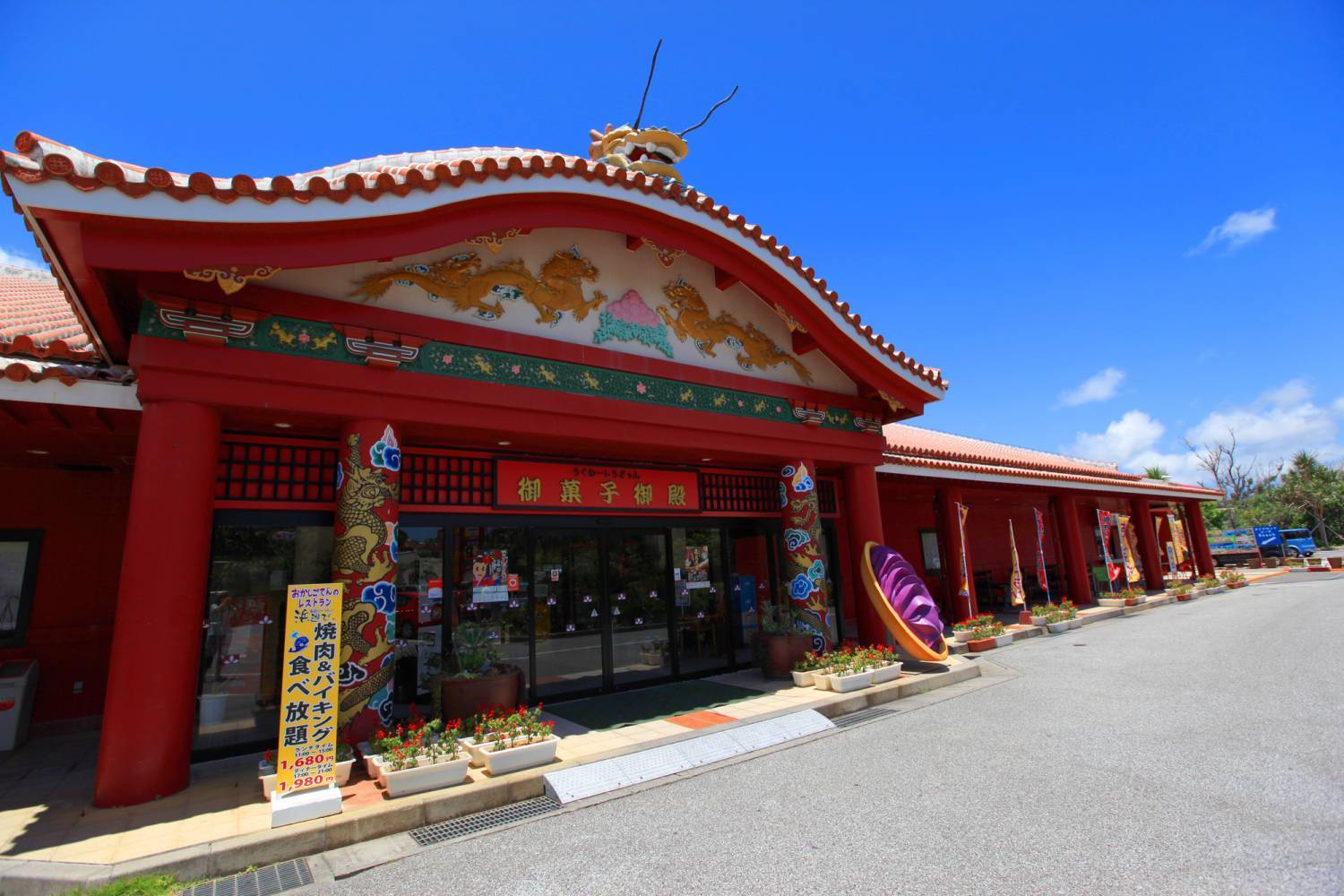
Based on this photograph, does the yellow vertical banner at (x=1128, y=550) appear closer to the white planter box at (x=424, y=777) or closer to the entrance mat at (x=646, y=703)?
the entrance mat at (x=646, y=703)

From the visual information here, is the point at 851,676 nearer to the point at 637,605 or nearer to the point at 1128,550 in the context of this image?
the point at 637,605

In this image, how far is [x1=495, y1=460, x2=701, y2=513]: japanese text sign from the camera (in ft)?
25.3

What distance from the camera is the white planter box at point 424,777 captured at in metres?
4.77

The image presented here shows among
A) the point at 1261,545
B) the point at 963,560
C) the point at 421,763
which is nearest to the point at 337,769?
the point at 421,763

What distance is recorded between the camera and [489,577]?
7645 millimetres

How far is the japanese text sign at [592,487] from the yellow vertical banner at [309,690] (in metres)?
2.81

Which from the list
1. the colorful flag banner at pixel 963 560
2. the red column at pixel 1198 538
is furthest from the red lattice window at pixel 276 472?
the red column at pixel 1198 538

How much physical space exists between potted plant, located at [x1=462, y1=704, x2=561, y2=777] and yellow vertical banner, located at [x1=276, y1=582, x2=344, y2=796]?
43.6 inches

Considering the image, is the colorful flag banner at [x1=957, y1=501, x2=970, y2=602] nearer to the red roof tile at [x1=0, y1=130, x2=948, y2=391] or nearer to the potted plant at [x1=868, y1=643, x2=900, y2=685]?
the potted plant at [x1=868, y1=643, x2=900, y2=685]

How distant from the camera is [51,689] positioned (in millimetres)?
7391

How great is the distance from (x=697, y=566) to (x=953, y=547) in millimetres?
6794

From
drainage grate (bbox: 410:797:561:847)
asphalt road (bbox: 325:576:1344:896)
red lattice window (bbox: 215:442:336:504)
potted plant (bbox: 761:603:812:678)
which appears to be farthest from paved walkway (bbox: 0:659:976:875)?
red lattice window (bbox: 215:442:336:504)

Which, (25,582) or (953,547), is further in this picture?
(953,547)

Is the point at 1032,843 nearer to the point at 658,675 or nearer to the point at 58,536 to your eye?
the point at 658,675
